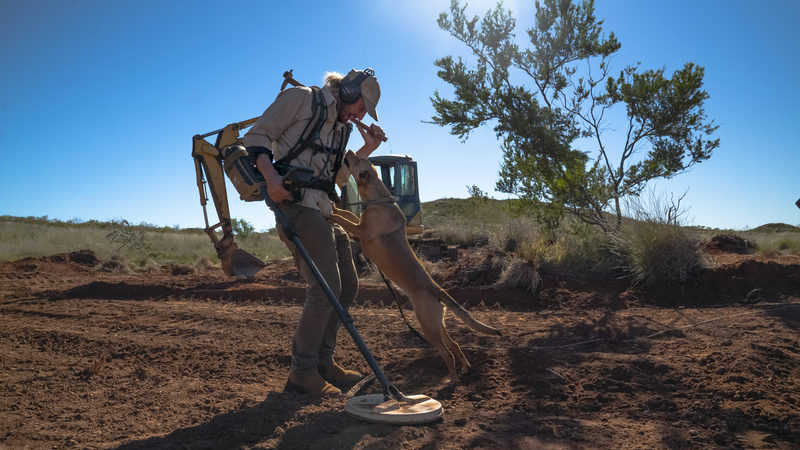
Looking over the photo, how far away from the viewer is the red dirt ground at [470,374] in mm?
2951

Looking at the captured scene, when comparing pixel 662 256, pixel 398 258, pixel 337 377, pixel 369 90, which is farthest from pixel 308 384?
pixel 662 256

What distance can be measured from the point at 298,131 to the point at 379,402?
1.97 m

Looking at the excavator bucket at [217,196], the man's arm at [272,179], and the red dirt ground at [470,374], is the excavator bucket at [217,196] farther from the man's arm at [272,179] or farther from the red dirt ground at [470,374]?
the man's arm at [272,179]

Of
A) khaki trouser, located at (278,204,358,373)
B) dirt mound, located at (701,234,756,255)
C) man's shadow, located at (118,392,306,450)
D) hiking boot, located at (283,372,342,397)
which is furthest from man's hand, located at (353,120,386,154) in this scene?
dirt mound, located at (701,234,756,255)

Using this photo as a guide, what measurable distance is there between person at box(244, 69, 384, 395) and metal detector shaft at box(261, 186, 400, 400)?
0.31 ft

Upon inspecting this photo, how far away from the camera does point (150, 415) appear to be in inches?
133

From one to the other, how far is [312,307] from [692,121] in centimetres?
966

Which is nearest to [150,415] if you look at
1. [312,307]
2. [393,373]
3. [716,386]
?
[312,307]

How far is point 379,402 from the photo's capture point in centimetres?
321

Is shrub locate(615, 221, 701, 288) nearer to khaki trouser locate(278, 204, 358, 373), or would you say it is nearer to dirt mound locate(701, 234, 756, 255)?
dirt mound locate(701, 234, 756, 255)

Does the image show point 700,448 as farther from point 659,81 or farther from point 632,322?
point 659,81

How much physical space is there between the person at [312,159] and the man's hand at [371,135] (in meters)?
0.14

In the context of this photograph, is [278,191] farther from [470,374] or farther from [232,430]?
[470,374]

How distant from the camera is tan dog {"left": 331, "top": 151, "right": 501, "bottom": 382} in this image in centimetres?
389
